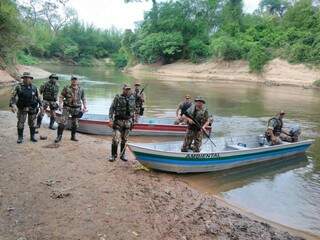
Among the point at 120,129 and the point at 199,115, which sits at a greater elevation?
the point at 199,115

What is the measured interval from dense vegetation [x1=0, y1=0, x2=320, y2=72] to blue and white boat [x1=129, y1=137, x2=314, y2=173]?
1758cm

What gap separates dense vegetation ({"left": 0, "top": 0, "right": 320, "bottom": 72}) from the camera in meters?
33.3

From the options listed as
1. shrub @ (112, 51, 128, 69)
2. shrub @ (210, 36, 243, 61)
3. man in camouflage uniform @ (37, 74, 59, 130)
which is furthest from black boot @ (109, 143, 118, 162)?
shrub @ (112, 51, 128, 69)

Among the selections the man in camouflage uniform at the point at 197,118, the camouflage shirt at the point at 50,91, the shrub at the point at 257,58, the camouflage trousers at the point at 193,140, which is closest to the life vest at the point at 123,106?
the man in camouflage uniform at the point at 197,118

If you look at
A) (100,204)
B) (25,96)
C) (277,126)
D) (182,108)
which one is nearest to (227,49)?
(182,108)

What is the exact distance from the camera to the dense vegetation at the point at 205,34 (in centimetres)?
3331

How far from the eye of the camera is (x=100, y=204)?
6840 mm

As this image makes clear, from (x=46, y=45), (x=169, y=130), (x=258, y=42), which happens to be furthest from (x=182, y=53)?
(x=169, y=130)

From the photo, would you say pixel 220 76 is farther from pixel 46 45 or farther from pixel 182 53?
pixel 46 45

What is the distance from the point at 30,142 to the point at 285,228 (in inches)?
256

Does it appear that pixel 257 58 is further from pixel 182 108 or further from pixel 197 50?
pixel 182 108

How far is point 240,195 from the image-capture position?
31.2ft

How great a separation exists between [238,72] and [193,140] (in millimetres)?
38087

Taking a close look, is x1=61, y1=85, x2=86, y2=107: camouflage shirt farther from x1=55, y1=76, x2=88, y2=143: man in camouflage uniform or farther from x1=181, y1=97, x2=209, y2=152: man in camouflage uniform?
x1=181, y1=97, x2=209, y2=152: man in camouflage uniform
